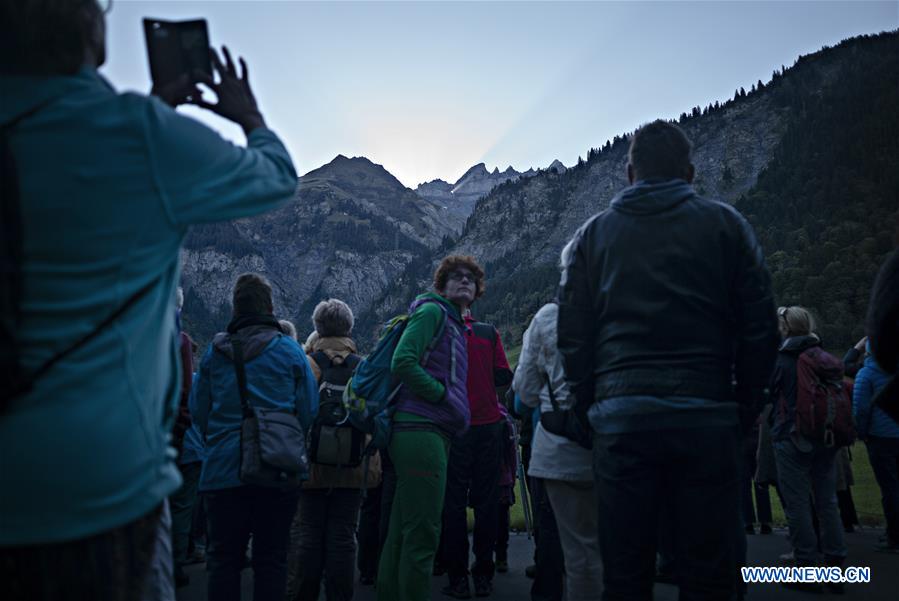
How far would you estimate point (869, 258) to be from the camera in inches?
3295

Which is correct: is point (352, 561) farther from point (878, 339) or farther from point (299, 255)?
point (299, 255)

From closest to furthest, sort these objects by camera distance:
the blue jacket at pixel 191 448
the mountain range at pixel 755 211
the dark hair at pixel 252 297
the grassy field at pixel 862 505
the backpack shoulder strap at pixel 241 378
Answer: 1. the backpack shoulder strap at pixel 241 378
2. the dark hair at pixel 252 297
3. the blue jacket at pixel 191 448
4. the grassy field at pixel 862 505
5. the mountain range at pixel 755 211

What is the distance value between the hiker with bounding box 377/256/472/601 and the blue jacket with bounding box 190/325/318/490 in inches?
23.6

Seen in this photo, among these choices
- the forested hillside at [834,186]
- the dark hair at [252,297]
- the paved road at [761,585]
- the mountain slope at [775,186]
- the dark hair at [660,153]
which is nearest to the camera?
the dark hair at [660,153]

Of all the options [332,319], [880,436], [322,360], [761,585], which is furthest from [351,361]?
[880,436]

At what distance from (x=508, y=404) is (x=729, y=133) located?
135018mm

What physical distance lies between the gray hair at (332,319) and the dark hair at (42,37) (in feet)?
12.8

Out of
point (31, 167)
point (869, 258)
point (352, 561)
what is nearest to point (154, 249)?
point (31, 167)

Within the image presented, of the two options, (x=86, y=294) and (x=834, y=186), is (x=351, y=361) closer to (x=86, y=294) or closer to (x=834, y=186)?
(x=86, y=294)

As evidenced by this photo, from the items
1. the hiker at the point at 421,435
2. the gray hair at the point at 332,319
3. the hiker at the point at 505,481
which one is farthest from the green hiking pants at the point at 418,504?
the hiker at the point at 505,481

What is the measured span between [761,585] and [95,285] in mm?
6029

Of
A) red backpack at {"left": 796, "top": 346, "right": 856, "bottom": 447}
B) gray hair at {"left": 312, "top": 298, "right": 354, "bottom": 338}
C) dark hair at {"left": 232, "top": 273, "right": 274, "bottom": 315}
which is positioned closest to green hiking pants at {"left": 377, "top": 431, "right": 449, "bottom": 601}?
dark hair at {"left": 232, "top": 273, "right": 274, "bottom": 315}

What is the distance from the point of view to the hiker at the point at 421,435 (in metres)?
4.00

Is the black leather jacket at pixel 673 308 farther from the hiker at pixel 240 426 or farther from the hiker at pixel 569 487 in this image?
the hiker at pixel 240 426
